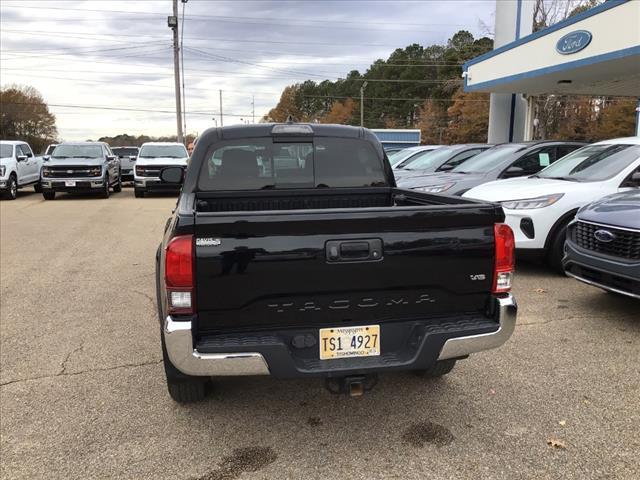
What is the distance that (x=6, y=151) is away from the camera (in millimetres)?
17969

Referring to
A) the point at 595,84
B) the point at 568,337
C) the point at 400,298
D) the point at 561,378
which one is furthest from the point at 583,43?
the point at 400,298

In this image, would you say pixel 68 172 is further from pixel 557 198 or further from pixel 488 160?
pixel 557 198

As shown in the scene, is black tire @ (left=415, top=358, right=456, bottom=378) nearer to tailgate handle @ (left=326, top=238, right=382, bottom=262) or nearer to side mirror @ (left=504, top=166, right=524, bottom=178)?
tailgate handle @ (left=326, top=238, right=382, bottom=262)

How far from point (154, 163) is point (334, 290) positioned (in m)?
17.2

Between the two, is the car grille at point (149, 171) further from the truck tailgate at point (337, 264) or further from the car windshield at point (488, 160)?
the truck tailgate at point (337, 264)

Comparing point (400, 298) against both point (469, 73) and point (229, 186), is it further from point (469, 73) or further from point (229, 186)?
point (469, 73)

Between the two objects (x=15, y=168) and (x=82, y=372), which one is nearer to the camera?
(x=82, y=372)

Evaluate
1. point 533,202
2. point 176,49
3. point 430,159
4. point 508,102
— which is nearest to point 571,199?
point 533,202

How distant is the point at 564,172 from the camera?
7.33 m

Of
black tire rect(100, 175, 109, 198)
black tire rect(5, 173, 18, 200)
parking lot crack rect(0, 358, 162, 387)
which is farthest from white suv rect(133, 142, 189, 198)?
parking lot crack rect(0, 358, 162, 387)

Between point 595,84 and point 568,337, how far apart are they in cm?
1468

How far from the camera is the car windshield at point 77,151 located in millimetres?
18125

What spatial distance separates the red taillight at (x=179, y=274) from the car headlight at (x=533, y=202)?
201 inches

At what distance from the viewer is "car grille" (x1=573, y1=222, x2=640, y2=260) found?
4.65 meters
